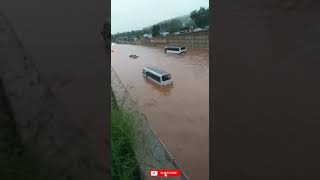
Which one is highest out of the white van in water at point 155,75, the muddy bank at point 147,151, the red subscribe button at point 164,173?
the white van in water at point 155,75

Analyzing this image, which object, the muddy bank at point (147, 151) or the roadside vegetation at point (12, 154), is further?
the muddy bank at point (147, 151)

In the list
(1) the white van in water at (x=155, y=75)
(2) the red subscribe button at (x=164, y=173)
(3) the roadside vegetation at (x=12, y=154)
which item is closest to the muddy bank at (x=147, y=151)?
(2) the red subscribe button at (x=164, y=173)

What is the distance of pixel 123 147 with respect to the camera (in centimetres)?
269

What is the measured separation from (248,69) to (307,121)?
1.04ft

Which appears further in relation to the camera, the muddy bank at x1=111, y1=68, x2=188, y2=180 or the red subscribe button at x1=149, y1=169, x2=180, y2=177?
the muddy bank at x1=111, y1=68, x2=188, y2=180

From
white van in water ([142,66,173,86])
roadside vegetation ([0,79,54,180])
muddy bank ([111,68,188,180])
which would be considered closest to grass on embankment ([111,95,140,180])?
muddy bank ([111,68,188,180])

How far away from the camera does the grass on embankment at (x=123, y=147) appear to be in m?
2.30

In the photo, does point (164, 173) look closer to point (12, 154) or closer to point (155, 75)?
point (12, 154)

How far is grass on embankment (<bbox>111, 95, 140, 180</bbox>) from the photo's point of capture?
2300mm

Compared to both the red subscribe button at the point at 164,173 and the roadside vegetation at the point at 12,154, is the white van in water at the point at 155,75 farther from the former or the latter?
the roadside vegetation at the point at 12,154

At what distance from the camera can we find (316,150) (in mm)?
1463

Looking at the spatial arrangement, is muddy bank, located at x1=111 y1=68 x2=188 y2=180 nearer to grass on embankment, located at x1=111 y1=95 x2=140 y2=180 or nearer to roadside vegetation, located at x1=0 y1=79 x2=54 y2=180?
grass on embankment, located at x1=111 y1=95 x2=140 y2=180

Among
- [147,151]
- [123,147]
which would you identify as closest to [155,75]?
[147,151]

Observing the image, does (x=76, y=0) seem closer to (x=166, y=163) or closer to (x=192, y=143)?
(x=166, y=163)
